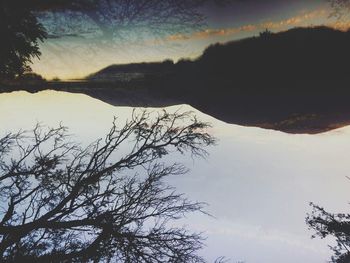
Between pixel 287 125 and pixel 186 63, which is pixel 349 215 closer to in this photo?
pixel 287 125

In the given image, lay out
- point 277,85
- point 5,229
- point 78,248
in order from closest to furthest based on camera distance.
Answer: point 5,229
point 78,248
point 277,85

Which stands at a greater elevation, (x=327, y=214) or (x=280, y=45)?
(x=280, y=45)

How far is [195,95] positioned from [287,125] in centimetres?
333

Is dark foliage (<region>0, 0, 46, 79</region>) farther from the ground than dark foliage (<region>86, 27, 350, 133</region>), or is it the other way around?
dark foliage (<region>0, 0, 46, 79</region>)

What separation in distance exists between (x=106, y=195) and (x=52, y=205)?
2019 mm

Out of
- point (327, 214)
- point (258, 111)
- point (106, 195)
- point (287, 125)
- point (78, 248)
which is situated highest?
point (258, 111)

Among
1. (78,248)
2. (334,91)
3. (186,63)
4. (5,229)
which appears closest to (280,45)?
(334,91)

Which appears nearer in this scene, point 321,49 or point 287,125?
point 321,49

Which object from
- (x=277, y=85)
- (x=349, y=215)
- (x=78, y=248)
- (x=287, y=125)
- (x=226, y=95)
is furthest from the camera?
(x=349, y=215)

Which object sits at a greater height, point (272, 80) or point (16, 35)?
point (16, 35)

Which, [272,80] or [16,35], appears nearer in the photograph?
[16,35]

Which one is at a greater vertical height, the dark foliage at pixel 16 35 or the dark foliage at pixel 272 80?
the dark foliage at pixel 16 35

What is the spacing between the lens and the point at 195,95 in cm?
986

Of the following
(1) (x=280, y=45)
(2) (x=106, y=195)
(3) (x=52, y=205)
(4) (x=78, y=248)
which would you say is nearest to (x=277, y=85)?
(1) (x=280, y=45)
